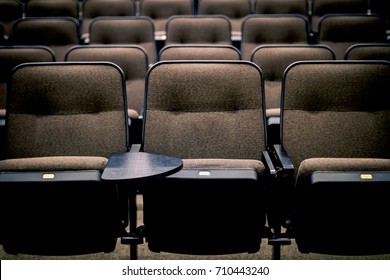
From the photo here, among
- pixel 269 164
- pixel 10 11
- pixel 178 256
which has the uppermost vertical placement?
pixel 10 11

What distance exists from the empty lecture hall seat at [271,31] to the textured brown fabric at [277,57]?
1.33 feet

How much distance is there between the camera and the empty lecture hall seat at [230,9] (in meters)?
2.54

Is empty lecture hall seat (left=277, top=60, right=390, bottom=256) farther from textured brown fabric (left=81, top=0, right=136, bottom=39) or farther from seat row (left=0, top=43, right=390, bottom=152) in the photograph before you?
textured brown fabric (left=81, top=0, right=136, bottom=39)

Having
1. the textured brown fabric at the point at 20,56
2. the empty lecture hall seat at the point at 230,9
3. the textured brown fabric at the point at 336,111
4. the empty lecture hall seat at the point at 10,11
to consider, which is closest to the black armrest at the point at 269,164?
the textured brown fabric at the point at 336,111

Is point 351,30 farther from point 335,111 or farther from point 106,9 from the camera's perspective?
point 106,9

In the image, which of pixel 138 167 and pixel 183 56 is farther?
pixel 183 56

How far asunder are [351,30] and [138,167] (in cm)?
149

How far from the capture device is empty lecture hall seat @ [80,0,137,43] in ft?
8.51

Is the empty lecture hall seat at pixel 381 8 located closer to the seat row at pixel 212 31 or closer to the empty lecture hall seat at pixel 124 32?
the seat row at pixel 212 31

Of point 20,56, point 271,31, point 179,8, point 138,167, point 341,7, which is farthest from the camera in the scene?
point 179,8

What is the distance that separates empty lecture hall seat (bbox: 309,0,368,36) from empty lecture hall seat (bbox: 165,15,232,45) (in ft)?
2.27

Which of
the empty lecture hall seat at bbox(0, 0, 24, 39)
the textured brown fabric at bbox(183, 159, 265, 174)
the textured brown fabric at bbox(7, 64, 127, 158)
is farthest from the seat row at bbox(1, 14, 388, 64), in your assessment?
the textured brown fabric at bbox(183, 159, 265, 174)

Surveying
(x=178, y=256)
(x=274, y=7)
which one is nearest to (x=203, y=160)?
(x=178, y=256)

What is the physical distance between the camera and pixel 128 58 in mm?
1622
